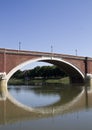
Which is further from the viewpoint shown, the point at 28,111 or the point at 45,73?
the point at 45,73

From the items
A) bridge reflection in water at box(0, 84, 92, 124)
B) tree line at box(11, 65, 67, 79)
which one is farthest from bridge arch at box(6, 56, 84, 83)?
bridge reflection in water at box(0, 84, 92, 124)

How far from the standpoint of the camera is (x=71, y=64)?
42031 millimetres

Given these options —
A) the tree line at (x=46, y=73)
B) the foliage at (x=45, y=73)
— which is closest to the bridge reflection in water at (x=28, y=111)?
the tree line at (x=46, y=73)

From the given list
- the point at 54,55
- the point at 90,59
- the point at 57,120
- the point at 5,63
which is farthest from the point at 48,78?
the point at 57,120

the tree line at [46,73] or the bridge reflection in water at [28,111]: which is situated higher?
the tree line at [46,73]

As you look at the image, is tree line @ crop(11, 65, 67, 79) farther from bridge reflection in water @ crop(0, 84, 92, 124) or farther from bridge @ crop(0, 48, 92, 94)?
bridge reflection in water @ crop(0, 84, 92, 124)

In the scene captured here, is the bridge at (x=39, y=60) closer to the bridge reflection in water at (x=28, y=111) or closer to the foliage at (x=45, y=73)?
the bridge reflection in water at (x=28, y=111)

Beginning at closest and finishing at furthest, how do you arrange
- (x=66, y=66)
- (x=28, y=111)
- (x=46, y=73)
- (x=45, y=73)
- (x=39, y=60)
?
(x=28, y=111)
(x=39, y=60)
(x=66, y=66)
(x=46, y=73)
(x=45, y=73)

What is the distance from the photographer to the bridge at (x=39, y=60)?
104 feet

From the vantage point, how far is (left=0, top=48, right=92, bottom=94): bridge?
31812mm

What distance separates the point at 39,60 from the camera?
37344 millimetres

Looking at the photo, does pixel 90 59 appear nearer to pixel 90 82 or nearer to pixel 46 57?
pixel 90 82

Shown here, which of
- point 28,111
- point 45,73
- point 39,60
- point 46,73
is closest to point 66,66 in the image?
point 39,60

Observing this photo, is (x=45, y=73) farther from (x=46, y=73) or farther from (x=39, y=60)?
(x=39, y=60)
